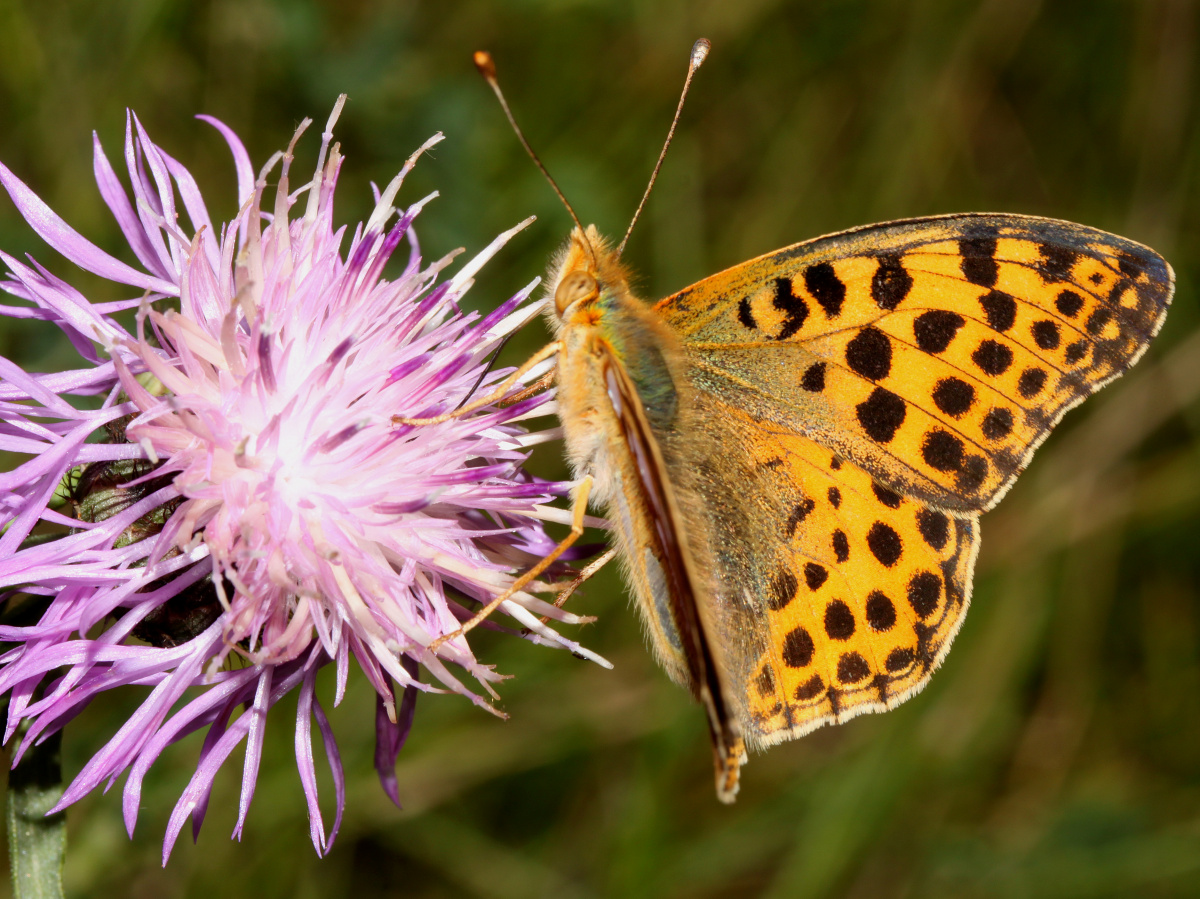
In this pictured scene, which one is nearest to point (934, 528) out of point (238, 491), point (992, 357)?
point (992, 357)

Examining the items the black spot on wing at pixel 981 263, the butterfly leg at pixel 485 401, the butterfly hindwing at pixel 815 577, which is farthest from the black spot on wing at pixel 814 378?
the butterfly leg at pixel 485 401

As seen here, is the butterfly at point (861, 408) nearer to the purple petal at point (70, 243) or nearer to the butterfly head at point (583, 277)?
the butterfly head at point (583, 277)

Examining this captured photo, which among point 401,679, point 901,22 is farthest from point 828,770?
point 901,22

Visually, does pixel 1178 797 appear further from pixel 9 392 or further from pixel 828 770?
pixel 9 392

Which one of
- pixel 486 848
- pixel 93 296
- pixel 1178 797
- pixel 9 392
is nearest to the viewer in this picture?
pixel 9 392

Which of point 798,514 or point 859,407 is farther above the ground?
point 859,407

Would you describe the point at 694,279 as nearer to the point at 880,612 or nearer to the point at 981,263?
the point at 981,263

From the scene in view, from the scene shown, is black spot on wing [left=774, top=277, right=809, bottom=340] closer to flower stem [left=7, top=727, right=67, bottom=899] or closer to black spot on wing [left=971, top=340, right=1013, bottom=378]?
black spot on wing [left=971, top=340, right=1013, bottom=378]

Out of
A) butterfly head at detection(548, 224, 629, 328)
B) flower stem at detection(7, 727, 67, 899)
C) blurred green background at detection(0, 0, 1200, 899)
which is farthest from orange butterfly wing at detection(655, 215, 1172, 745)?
blurred green background at detection(0, 0, 1200, 899)
